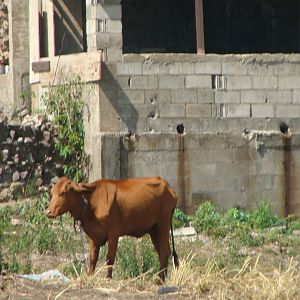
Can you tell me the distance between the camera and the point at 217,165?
2025 centimetres

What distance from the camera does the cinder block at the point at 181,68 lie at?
65.8 feet

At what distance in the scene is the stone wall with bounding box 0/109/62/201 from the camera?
19.9 m

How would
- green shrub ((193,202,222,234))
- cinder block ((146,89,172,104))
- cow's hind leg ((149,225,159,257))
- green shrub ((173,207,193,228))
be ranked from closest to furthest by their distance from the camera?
cow's hind leg ((149,225,159,257)) → green shrub ((193,202,222,234)) → green shrub ((173,207,193,228)) → cinder block ((146,89,172,104))

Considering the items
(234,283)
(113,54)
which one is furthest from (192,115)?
(234,283)

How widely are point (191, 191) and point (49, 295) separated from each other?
305 inches

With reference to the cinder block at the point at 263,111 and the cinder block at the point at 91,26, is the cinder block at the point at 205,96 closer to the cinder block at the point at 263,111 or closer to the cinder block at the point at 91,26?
the cinder block at the point at 263,111

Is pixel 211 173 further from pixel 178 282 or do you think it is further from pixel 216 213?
pixel 178 282

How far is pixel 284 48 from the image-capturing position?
24.6 m

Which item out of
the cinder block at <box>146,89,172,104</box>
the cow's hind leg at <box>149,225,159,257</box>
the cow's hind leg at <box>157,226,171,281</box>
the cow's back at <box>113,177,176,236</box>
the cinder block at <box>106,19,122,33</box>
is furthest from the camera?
the cinder block at <box>146,89,172,104</box>

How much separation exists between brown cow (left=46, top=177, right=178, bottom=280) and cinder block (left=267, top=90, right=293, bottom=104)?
21.1 ft

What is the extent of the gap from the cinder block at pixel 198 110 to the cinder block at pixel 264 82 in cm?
84

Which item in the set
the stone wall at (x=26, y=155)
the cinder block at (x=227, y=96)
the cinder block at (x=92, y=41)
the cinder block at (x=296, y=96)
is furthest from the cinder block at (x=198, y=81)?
the stone wall at (x=26, y=155)

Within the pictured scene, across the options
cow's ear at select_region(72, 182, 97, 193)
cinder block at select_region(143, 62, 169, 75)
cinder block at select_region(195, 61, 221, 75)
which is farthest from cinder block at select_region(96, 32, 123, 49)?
cow's ear at select_region(72, 182, 97, 193)

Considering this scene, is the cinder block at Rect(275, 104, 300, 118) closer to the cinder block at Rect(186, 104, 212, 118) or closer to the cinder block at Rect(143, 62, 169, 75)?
the cinder block at Rect(186, 104, 212, 118)
